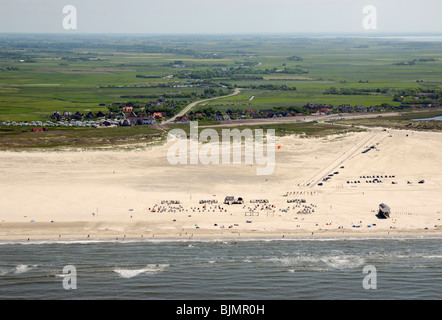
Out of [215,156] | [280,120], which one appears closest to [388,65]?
[280,120]

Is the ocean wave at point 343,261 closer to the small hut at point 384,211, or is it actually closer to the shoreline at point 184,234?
the shoreline at point 184,234

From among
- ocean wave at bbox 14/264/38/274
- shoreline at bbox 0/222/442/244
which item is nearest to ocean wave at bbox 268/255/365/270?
shoreline at bbox 0/222/442/244

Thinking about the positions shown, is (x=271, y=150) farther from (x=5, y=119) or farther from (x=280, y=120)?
(x=5, y=119)

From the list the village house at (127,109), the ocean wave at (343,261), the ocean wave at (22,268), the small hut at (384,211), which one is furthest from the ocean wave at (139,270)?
the village house at (127,109)

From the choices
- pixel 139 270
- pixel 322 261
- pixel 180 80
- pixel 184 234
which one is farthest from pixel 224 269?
pixel 180 80

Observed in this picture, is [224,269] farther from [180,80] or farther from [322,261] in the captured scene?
[180,80]
